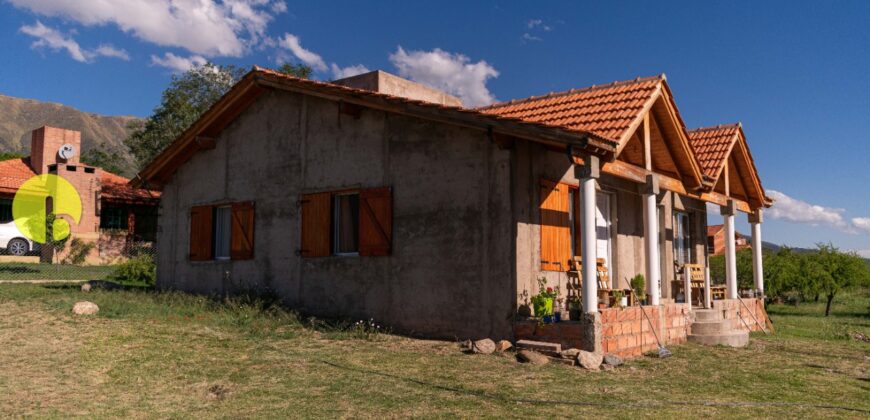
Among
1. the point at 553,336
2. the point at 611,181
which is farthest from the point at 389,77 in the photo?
the point at 553,336

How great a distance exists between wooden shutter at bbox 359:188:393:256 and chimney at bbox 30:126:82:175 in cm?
2215

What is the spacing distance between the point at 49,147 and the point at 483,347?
26167 mm

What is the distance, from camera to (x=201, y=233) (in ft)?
48.3

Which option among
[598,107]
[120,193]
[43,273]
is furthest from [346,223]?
[120,193]

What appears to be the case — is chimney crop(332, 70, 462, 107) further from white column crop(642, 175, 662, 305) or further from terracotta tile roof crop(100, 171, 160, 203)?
terracotta tile roof crop(100, 171, 160, 203)

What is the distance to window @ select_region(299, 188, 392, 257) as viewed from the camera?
11.8m

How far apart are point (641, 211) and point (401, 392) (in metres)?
8.35

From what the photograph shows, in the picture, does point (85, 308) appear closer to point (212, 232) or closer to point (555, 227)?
point (212, 232)

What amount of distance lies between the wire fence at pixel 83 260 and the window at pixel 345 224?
32.1 feet

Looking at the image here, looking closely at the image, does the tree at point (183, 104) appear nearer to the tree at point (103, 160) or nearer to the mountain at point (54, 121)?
the tree at point (103, 160)

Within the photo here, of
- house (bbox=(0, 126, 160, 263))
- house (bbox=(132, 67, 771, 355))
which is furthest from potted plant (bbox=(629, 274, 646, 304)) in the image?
house (bbox=(0, 126, 160, 263))

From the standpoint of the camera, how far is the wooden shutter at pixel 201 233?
1459cm

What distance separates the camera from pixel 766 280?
1033 inches

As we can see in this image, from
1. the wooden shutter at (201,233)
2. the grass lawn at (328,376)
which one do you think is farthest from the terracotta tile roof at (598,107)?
the wooden shutter at (201,233)
